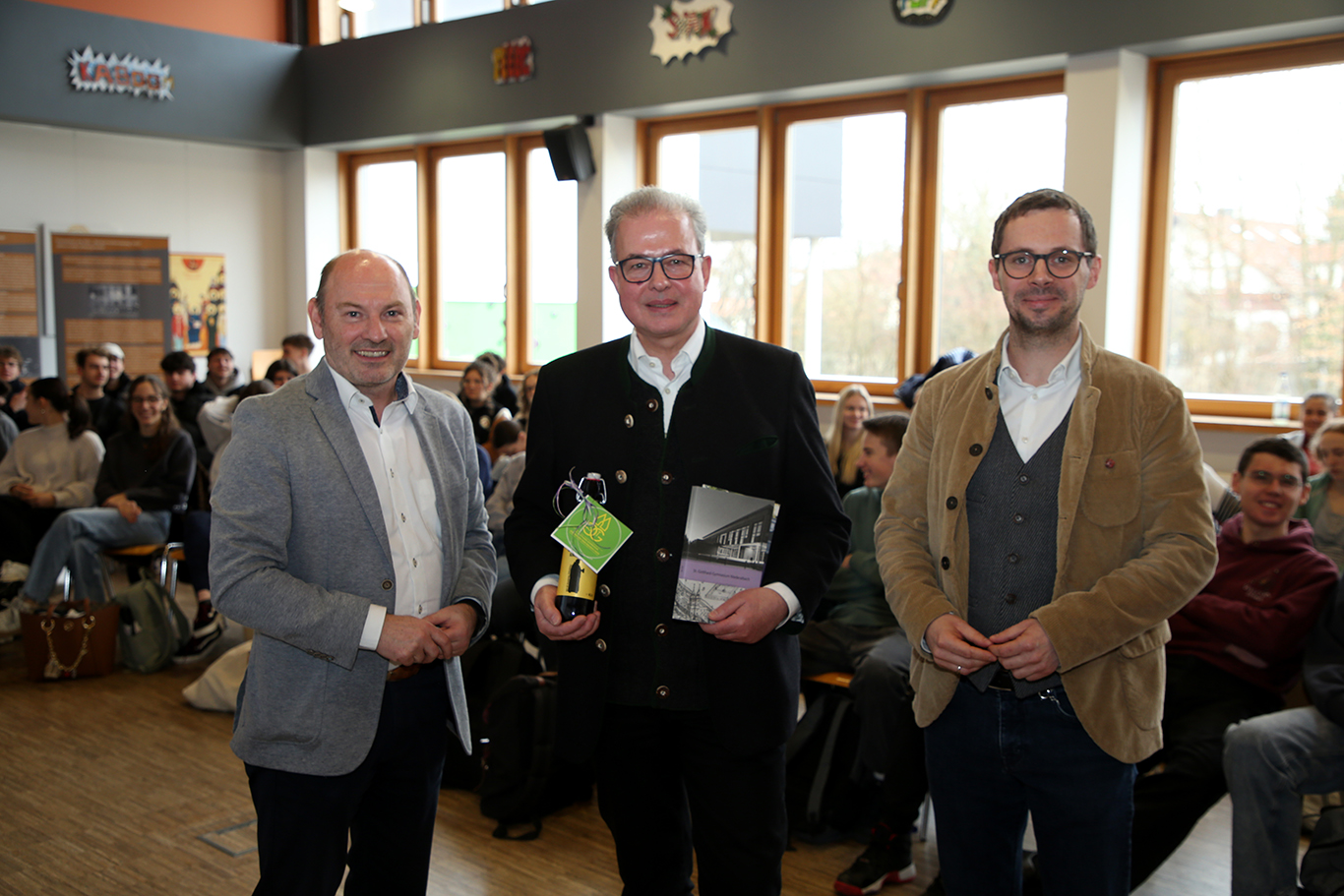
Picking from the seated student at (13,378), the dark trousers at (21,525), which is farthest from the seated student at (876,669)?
the seated student at (13,378)

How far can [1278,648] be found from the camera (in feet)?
9.68

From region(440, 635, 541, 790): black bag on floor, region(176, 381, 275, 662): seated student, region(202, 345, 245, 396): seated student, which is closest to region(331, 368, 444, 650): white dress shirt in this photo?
region(440, 635, 541, 790): black bag on floor

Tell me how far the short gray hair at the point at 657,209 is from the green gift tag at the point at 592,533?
0.42 meters

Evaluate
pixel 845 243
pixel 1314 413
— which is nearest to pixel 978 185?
pixel 845 243

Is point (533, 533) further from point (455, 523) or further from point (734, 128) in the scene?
point (734, 128)

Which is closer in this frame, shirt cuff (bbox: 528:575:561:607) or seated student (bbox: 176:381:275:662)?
shirt cuff (bbox: 528:575:561:607)

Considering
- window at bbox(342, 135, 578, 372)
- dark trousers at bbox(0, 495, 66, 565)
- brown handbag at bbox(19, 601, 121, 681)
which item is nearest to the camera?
brown handbag at bbox(19, 601, 121, 681)

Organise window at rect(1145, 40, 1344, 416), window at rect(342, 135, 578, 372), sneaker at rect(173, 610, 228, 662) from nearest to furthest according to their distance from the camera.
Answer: sneaker at rect(173, 610, 228, 662) → window at rect(1145, 40, 1344, 416) → window at rect(342, 135, 578, 372)

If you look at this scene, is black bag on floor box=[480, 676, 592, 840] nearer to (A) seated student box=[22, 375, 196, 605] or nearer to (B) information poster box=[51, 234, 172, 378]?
(A) seated student box=[22, 375, 196, 605]

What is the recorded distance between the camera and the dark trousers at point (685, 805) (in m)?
1.80

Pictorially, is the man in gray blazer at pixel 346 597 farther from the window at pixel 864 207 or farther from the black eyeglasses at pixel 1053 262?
the window at pixel 864 207

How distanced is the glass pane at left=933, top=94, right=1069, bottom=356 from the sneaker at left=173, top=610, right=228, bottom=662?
448cm

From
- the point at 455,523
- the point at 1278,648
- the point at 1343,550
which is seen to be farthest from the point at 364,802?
the point at 1343,550

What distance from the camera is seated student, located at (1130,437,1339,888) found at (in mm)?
2811
